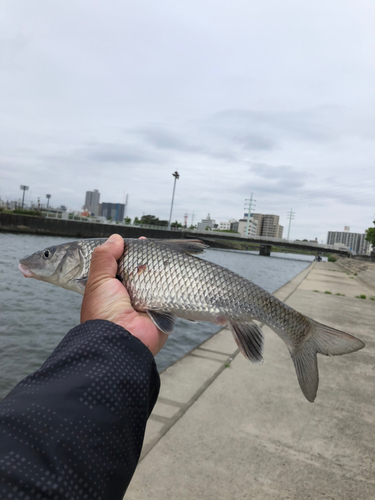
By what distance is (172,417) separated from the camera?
4246 millimetres

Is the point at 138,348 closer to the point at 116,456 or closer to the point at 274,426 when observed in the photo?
the point at 116,456

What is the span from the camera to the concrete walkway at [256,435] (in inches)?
126

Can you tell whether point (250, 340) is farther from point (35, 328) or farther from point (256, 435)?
point (35, 328)

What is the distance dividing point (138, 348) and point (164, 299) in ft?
3.10

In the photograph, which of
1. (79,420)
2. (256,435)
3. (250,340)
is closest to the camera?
(79,420)

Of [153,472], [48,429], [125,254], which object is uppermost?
[125,254]

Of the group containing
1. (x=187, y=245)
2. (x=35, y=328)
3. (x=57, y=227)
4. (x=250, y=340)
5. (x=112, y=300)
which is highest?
(x=187, y=245)

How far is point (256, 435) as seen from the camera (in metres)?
4.00

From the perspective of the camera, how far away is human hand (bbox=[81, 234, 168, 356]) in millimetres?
1955

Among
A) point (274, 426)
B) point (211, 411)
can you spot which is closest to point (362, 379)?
point (274, 426)

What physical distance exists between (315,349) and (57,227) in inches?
2054

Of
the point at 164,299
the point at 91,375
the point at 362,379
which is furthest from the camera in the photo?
the point at 362,379

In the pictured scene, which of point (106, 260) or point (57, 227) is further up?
point (106, 260)

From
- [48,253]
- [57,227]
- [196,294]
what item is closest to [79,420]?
[196,294]
